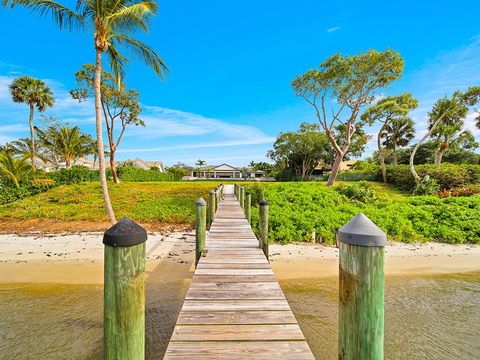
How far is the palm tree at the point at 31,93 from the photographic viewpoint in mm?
26531

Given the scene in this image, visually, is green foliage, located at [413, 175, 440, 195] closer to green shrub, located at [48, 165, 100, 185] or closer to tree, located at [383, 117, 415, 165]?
tree, located at [383, 117, 415, 165]

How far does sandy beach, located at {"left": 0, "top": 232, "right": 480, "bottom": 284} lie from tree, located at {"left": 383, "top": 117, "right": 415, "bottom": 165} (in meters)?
20.4

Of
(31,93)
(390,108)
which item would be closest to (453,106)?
(390,108)

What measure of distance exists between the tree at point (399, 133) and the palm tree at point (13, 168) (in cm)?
3395

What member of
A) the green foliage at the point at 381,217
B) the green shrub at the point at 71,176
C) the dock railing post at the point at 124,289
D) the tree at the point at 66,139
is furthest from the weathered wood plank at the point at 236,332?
the tree at the point at 66,139

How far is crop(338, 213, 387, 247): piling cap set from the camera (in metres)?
1.38

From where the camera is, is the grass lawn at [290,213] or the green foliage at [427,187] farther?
the green foliage at [427,187]

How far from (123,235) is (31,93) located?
1356 inches

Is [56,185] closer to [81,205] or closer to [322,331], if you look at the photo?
[81,205]

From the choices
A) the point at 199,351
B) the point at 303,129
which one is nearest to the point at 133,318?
the point at 199,351

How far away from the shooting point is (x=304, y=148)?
48.6 m

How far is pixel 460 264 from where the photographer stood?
9078mm

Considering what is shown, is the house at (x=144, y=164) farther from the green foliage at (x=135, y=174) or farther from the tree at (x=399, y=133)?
the tree at (x=399, y=133)

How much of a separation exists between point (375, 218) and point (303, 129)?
125 ft
